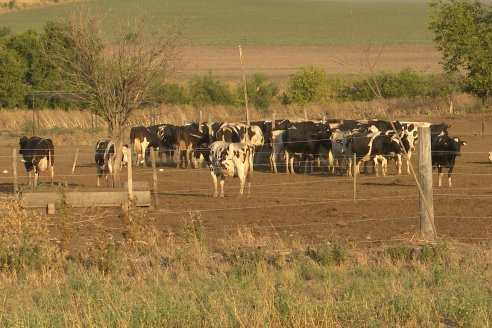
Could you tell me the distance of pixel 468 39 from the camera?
39688 millimetres

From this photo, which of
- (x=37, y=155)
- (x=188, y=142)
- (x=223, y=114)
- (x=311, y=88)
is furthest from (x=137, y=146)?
(x=311, y=88)

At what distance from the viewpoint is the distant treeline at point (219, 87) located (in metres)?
55.0

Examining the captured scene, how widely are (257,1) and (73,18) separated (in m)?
154

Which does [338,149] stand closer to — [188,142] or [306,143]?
[306,143]

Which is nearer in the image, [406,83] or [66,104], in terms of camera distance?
[66,104]

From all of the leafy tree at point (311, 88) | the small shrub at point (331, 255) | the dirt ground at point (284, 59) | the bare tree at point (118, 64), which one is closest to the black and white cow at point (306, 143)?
the bare tree at point (118, 64)

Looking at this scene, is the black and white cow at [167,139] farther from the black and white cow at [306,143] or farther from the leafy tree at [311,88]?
the leafy tree at [311,88]

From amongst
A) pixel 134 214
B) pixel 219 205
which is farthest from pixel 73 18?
pixel 134 214

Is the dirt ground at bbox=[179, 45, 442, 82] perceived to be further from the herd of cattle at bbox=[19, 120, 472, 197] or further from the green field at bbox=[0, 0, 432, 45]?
the herd of cattle at bbox=[19, 120, 472, 197]

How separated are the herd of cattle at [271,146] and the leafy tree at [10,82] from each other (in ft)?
68.0

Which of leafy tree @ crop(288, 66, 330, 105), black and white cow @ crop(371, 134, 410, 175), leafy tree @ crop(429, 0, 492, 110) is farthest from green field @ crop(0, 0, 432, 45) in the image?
black and white cow @ crop(371, 134, 410, 175)

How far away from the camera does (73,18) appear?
2339 centimetres

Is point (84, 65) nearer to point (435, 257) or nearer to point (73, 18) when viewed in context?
point (73, 18)

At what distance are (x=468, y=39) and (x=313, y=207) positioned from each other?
20.5 meters
